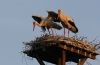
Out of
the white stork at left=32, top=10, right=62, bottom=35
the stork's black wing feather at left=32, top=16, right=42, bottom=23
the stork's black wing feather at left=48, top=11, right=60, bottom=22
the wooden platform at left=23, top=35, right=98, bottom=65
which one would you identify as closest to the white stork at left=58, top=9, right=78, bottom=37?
the stork's black wing feather at left=48, top=11, right=60, bottom=22

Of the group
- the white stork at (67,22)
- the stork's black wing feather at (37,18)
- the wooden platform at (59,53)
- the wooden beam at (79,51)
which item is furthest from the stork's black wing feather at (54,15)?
the wooden beam at (79,51)

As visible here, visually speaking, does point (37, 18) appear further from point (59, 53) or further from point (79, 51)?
point (79, 51)

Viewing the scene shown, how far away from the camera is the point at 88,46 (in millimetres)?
12977

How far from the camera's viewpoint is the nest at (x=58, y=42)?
1245 cm

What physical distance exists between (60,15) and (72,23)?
510 mm

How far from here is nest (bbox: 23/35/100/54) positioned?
490 inches

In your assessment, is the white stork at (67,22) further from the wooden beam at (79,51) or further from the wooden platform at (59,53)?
the wooden beam at (79,51)

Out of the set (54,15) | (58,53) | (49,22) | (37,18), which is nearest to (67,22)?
(54,15)

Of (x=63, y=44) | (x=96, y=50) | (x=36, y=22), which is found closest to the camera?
(x=63, y=44)

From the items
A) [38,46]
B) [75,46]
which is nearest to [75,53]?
[75,46]

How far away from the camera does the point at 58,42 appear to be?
12.2 meters

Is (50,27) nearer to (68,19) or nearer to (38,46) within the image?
(68,19)

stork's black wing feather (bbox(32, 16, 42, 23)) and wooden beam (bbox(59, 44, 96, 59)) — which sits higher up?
stork's black wing feather (bbox(32, 16, 42, 23))

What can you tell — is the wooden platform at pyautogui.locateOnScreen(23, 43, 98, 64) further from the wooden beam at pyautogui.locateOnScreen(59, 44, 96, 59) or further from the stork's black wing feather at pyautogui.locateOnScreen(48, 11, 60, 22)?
the stork's black wing feather at pyautogui.locateOnScreen(48, 11, 60, 22)
